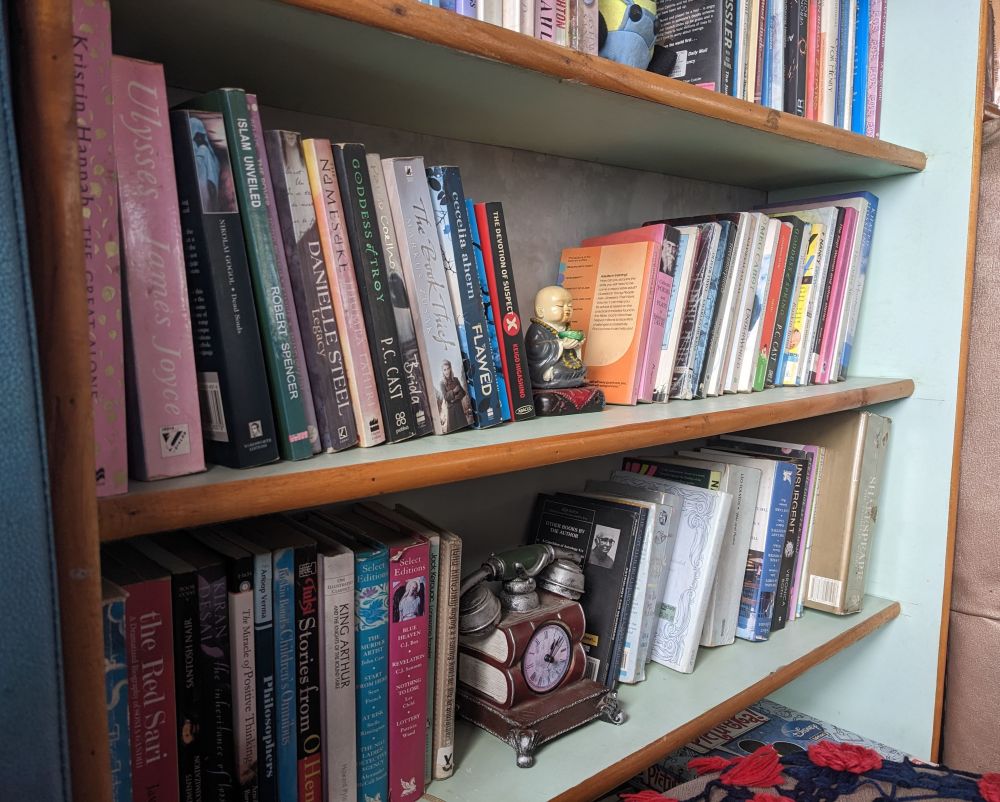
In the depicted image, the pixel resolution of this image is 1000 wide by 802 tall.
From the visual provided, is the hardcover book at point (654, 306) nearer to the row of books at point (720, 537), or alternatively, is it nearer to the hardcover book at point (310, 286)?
the row of books at point (720, 537)

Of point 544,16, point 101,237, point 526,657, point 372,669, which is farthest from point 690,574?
point 101,237

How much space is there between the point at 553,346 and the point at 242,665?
0.47 m

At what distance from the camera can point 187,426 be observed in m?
0.57

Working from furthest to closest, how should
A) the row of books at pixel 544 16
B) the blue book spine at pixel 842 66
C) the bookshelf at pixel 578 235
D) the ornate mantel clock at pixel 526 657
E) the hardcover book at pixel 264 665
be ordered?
the blue book spine at pixel 842 66 < the ornate mantel clock at pixel 526 657 < the row of books at pixel 544 16 < the hardcover book at pixel 264 665 < the bookshelf at pixel 578 235

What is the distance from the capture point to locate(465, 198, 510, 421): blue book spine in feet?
2.60

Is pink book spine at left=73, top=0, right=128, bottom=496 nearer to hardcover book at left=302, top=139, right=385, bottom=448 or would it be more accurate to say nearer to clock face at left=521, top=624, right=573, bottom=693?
hardcover book at left=302, top=139, right=385, bottom=448

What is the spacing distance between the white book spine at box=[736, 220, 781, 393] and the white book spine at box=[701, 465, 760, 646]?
0.13 meters

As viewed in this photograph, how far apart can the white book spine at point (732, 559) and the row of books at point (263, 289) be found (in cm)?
47

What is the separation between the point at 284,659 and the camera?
66 centimetres

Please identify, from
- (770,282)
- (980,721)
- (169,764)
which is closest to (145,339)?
(169,764)

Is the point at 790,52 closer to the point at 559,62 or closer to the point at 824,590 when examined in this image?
the point at 559,62

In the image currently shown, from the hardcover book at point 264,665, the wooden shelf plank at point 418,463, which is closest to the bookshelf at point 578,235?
the wooden shelf plank at point 418,463

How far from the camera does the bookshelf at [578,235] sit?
424 millimetres

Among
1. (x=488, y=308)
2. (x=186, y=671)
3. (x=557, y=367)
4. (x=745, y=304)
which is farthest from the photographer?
(x=745, y=304)
